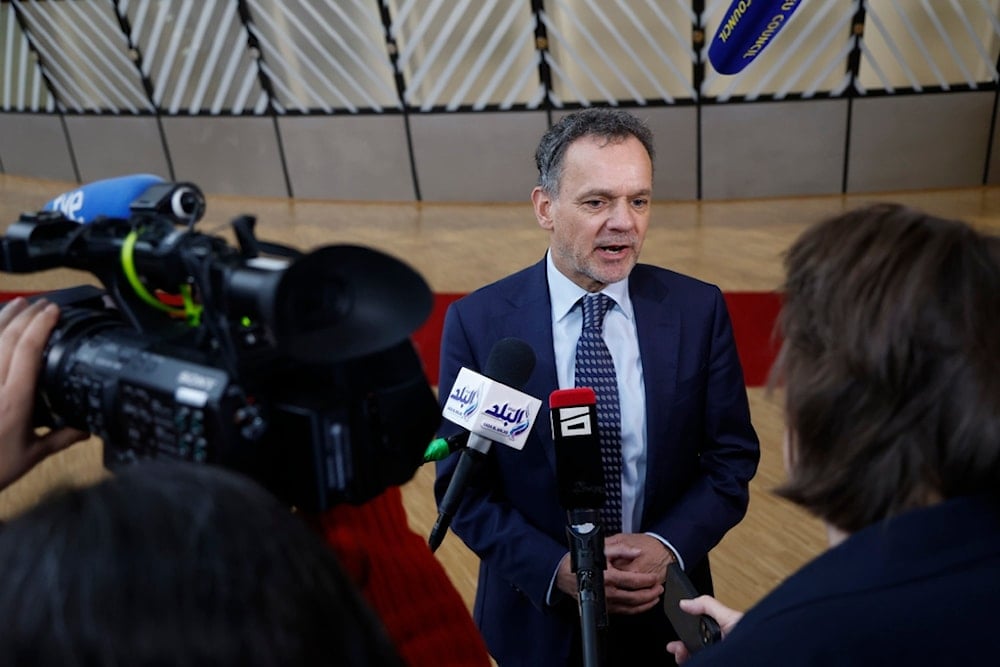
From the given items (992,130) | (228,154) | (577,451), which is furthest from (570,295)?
(228,154)

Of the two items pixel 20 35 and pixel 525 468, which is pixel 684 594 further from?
pixel 20 35

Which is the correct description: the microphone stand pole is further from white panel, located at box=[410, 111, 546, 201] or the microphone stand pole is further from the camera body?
white panel, located at box=[410, 111, 546, 201]

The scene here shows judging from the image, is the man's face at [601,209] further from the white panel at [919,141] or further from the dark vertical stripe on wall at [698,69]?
the white panel at [919,141]

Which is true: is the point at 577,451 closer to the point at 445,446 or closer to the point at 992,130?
the point at 445,446

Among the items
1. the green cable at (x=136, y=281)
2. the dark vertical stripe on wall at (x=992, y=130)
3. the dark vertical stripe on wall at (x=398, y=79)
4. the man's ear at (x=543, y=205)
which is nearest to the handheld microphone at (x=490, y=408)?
the man's ear at (x=543, y=205)

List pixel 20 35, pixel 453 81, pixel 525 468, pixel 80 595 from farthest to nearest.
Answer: pixel 20 35, pixel 453 81, pixel 525 468, pixel 80 595

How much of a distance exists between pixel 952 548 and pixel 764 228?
607cm

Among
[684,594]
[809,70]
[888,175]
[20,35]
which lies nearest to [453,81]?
[809,70]

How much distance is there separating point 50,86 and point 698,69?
7938 millimetres

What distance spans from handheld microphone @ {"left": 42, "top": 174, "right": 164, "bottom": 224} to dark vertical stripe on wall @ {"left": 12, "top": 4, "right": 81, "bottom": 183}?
10.4 meters

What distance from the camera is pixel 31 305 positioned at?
0.83 meters

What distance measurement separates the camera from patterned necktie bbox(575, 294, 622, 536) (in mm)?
1515

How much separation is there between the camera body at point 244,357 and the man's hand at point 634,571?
2.62 feet

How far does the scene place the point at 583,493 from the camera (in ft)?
3.89
